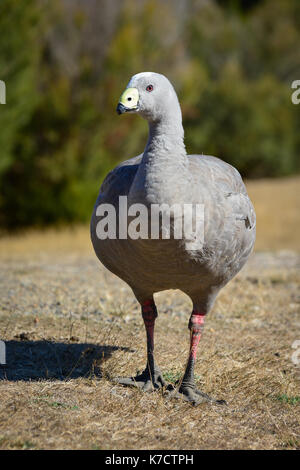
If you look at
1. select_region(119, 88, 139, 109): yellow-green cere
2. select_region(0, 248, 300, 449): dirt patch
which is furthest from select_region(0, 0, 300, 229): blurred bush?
select_region(119, 88, 139, 109): yellow-green cere

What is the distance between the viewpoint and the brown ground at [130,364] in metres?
3.21

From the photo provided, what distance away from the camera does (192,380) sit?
3.97 m

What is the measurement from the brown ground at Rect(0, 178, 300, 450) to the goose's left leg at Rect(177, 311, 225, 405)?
98mm

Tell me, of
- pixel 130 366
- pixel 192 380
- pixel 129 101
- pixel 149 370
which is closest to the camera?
pixel 129 101

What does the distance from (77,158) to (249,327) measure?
961cm

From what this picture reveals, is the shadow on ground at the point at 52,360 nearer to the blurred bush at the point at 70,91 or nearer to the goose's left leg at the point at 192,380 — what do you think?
the goose's left leg at the point at 192,380

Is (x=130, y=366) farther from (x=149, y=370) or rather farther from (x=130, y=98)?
(x=130, y=98)

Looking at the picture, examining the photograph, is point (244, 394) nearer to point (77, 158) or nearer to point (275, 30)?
point (77, 158)

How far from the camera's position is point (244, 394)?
401 centimetres

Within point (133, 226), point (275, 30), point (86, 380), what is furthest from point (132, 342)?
point (275, 30)

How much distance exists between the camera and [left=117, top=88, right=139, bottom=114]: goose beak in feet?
10.4

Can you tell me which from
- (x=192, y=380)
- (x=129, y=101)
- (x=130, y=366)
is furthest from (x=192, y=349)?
(x=129, y=101)

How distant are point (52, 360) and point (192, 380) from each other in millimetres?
1140

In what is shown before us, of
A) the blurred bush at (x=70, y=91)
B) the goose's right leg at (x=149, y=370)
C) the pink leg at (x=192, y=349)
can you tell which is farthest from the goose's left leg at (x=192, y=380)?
the blurred bush at (x=70, y=91)
